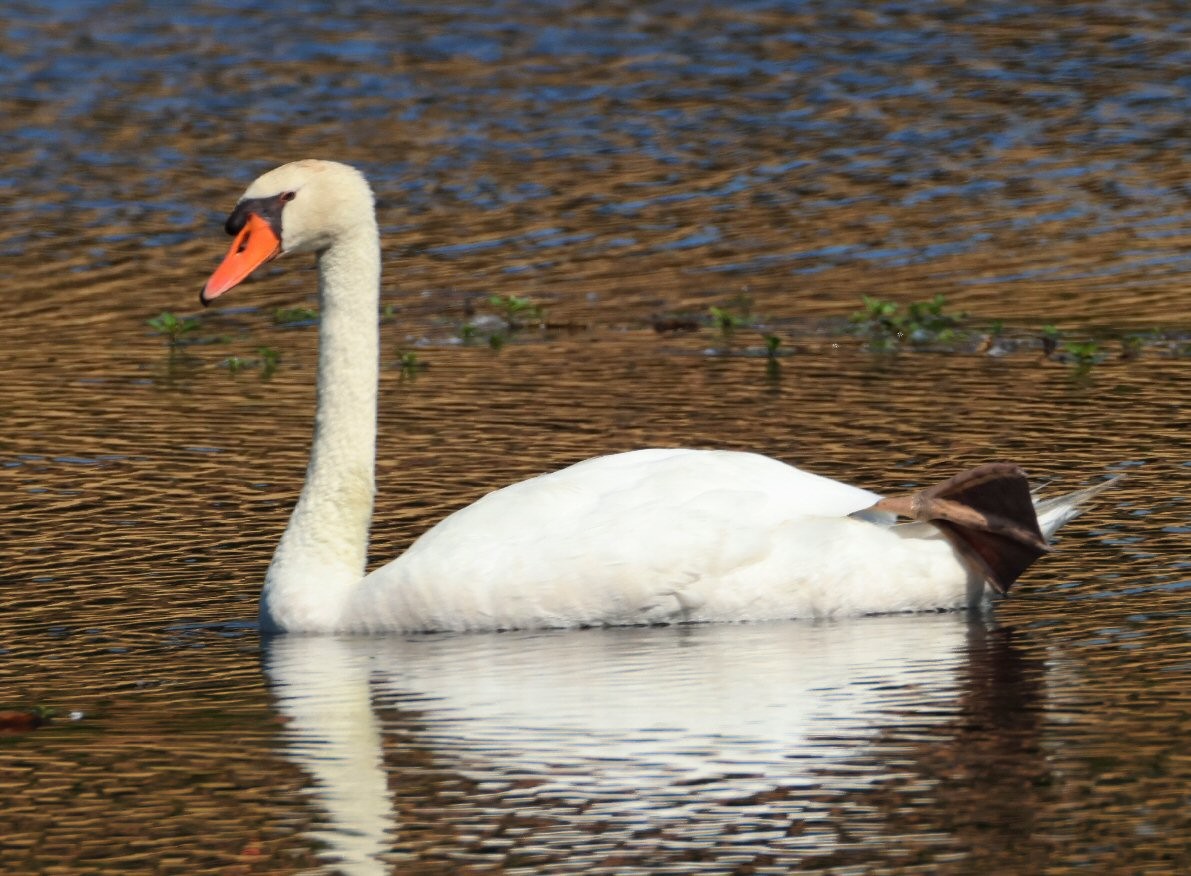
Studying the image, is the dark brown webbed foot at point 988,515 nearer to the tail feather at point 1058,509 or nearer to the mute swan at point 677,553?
the mute swan at point 677,553

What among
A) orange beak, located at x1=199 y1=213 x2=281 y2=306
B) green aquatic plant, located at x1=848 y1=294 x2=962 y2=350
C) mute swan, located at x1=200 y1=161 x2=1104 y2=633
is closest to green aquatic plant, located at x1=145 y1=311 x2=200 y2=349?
green aquatic plant, located at x1=848 y1=294 x2=962 y2=350

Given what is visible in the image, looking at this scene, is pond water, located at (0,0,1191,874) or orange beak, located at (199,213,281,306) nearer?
pond water, located at (0,0,1191,874)

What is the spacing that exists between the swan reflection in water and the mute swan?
0.27 ft

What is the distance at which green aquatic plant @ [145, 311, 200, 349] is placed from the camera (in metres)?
13.4

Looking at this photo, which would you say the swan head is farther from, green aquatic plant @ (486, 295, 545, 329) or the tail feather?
green aquatic plant @ (486, 295, 545, 329)

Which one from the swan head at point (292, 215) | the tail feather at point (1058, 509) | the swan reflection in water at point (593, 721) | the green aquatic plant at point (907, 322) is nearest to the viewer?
the swan reflection in water at point (593, 721)

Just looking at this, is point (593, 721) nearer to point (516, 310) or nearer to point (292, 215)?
point (292, 215)

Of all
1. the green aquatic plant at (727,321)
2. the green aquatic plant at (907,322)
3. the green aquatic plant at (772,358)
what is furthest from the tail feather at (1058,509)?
the green aquatic plant at (727,321)

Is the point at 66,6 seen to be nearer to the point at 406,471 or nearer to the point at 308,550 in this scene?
the point at 406,471

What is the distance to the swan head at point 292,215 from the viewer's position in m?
8.31

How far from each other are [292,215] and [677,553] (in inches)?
67.2

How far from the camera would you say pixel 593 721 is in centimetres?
669

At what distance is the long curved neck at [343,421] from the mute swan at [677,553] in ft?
0.14

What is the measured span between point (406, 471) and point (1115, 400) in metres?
3.03
